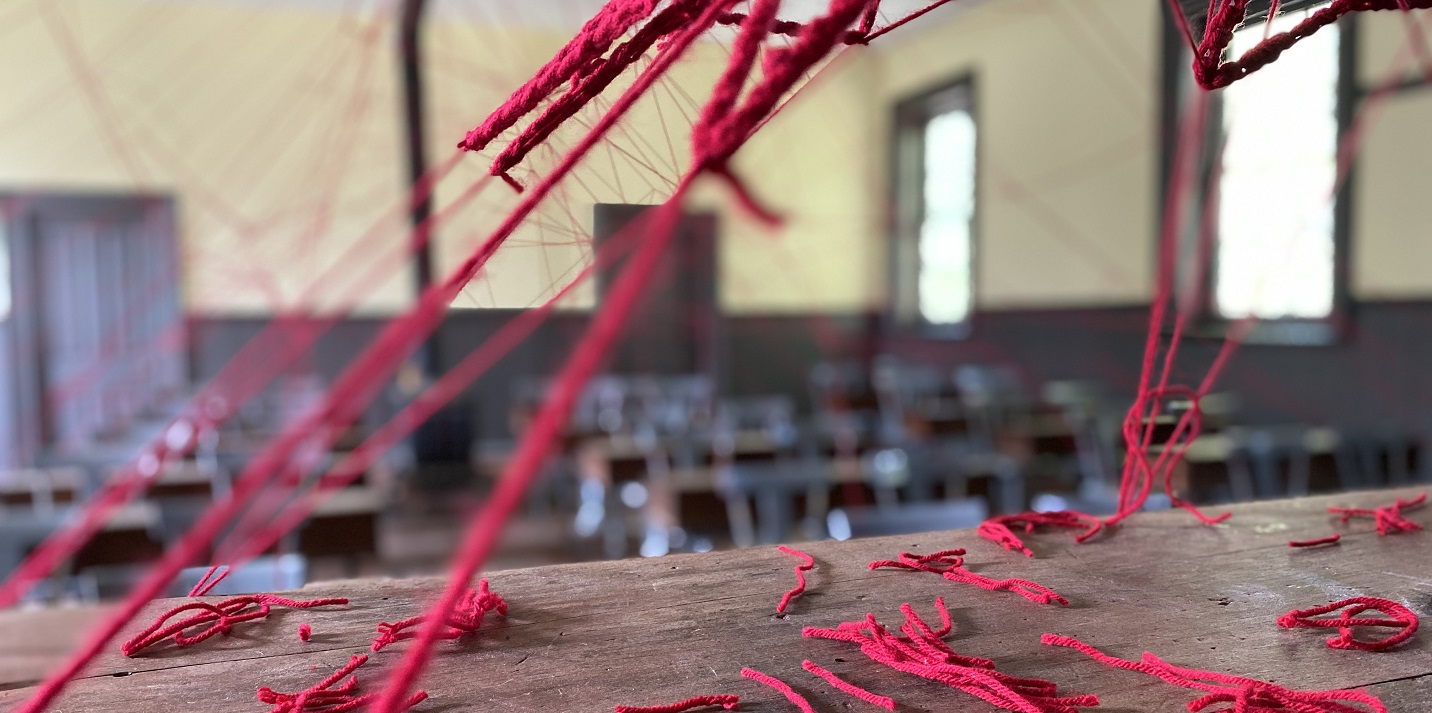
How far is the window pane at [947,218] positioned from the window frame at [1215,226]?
1859mm

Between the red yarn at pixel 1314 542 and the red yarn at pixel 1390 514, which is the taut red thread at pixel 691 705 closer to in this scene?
the red yarn at pixel 1314 542

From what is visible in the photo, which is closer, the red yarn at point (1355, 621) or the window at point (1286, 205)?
the red yarn at point (1355, 621)

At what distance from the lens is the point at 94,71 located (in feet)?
20.0

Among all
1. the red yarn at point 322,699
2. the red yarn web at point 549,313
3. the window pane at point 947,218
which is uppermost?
the window pane at point 947,218

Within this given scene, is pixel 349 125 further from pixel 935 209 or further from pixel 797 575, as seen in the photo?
pixel 797 575

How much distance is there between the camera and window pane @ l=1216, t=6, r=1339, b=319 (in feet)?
12.8

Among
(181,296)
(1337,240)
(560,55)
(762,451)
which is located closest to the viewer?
(560,55)

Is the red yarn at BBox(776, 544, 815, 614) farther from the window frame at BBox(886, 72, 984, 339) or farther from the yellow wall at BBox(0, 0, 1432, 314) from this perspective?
the window frame at BBox(886, 72, 984, 339)

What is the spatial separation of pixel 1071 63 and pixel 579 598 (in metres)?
5.91

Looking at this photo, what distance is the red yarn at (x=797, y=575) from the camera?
2.31ft

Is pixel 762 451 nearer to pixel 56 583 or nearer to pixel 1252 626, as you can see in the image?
pixel 56 583

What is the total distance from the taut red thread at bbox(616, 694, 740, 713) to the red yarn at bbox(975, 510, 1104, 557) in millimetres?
423

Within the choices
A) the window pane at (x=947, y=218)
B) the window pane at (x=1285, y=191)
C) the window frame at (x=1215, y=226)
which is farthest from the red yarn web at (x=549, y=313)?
the window pane at (x=947, y=218)

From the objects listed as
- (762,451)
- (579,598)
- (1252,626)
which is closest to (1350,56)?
(762,451)
